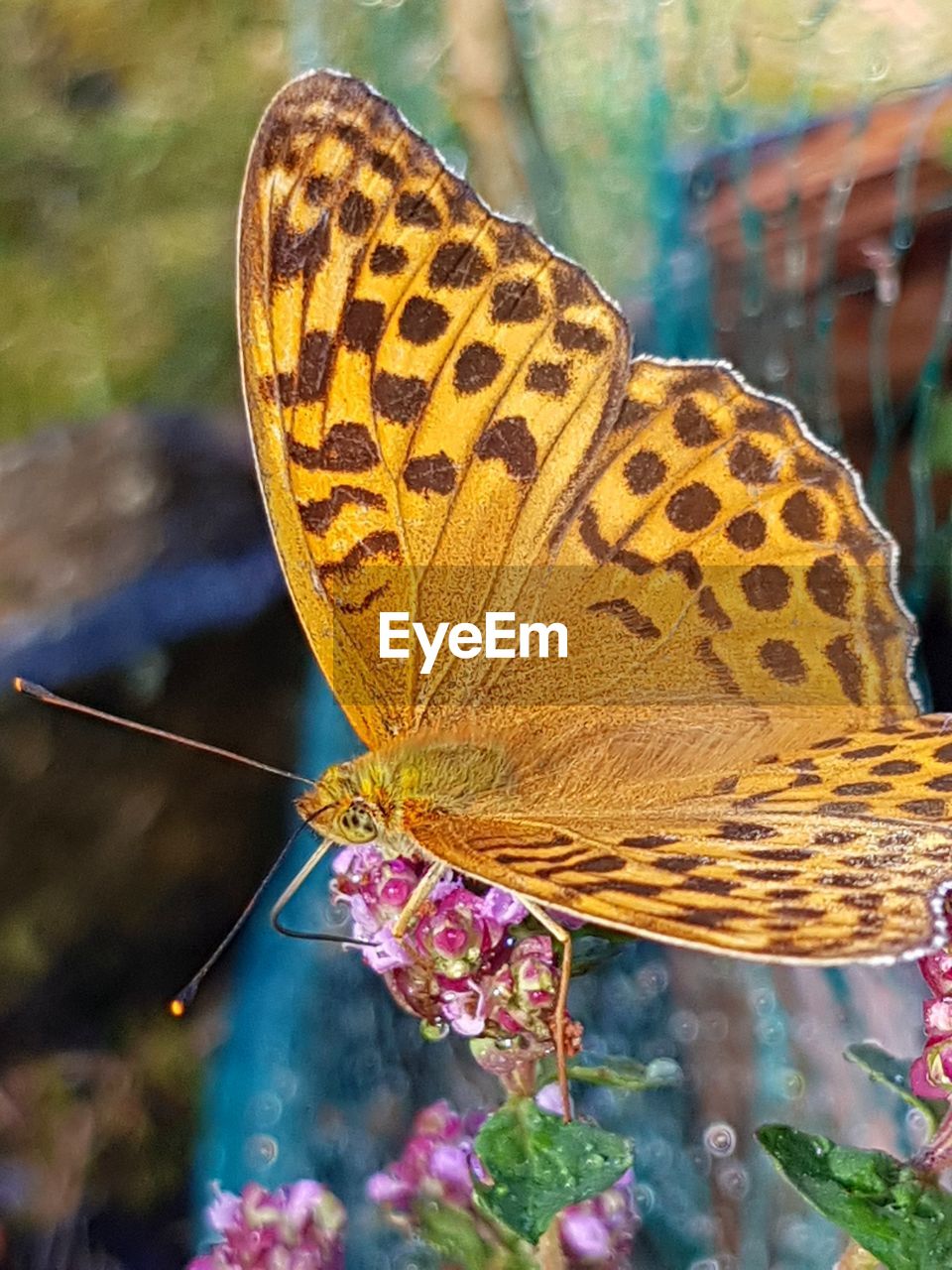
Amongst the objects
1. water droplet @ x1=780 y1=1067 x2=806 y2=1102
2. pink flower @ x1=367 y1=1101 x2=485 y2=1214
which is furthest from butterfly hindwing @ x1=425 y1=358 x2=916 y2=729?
water droplet @ x1=780 y1=1067 x2=806 y2=1102

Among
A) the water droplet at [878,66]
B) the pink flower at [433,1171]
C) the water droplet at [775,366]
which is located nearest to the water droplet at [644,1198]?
the pink flower at [433,1171]

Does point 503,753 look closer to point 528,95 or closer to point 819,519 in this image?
point 819,519

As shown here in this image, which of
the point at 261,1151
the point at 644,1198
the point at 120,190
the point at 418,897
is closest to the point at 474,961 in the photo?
the point at 418,897

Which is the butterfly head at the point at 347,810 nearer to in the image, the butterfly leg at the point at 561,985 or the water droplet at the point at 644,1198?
the butterfly leg at the point at 561,985

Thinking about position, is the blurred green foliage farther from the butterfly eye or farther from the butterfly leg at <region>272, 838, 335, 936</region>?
the butterfly eye

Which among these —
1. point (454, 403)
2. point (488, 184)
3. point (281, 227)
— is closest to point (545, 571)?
point (454, 403)

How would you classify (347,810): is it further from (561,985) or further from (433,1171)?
(433,1171)
